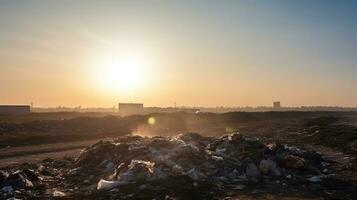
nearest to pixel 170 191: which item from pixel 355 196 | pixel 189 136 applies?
pixel 355 196

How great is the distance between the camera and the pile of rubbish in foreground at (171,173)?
11.9 m

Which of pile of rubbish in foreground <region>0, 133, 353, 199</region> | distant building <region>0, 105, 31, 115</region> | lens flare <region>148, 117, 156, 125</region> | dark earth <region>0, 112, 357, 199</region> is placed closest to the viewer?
dark earth <region>0, 112, 357, 199</region>

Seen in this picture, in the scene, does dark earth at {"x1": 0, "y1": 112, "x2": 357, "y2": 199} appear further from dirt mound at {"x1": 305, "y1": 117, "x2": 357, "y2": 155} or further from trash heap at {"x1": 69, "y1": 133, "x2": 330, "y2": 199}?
dirt mound at {"x1": 305, "y1": 117, "x2": 357, "y2": 155}

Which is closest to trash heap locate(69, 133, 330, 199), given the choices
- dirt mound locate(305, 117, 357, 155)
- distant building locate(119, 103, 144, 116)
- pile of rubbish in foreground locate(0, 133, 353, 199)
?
pile of rubbish in foreground locate(0, 133, 353, 199)

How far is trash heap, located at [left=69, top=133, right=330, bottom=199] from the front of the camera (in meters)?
11.9

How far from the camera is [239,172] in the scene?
13750 mm

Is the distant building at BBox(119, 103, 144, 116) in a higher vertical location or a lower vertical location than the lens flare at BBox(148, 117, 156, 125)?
higher

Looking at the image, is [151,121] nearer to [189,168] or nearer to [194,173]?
[189,168]

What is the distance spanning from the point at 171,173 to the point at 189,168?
0.85 meters

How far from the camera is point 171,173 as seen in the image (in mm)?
13273

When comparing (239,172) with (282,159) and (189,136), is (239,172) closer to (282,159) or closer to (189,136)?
(282,159)

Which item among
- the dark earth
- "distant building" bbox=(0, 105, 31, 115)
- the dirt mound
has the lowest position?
the dark earth

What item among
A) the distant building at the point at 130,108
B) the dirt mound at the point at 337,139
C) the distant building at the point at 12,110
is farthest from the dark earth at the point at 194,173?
the distant building at the point at 130,108

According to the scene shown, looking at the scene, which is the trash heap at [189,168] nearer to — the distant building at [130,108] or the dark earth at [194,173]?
the dark earth at [194,173]
